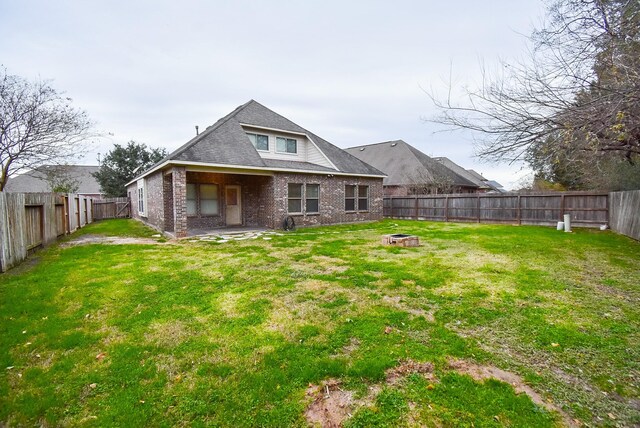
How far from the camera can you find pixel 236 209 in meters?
14.4

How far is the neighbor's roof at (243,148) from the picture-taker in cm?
1094

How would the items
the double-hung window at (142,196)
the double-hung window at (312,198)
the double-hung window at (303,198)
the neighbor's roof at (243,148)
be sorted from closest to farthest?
the neighbor's roof at (243,148) → the double-hung window at (303,198) → the double-hung window at (312,198) → the double-hung window at (142,196)

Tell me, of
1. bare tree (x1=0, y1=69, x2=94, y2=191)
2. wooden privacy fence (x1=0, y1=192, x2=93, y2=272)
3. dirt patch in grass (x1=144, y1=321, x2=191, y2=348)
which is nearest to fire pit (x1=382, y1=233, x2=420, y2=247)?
dirt patch in grass (x1=144, y1=321, x2=191, y2=348)

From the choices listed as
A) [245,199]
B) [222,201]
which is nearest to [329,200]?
[245,199]

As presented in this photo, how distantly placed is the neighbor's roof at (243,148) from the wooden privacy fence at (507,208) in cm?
378

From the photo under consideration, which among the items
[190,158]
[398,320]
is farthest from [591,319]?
[190,158]

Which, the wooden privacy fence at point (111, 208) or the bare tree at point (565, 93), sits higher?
the bare tree at point (565, 93)

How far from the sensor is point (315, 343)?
306 cm

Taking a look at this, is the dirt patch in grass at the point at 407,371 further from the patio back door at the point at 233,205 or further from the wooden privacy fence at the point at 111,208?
the wooden privacy fence at the point at 111,208

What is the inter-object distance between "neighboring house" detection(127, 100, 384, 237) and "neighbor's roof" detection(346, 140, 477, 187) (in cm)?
683

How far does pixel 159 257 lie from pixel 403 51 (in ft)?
36.1

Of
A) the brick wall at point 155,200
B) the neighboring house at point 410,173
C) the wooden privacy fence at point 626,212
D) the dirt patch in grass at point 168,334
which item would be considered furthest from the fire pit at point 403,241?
the neighboring house at point 410,173

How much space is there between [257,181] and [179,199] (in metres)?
4.28

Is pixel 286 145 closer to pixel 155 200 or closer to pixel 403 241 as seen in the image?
pixel 155 200
